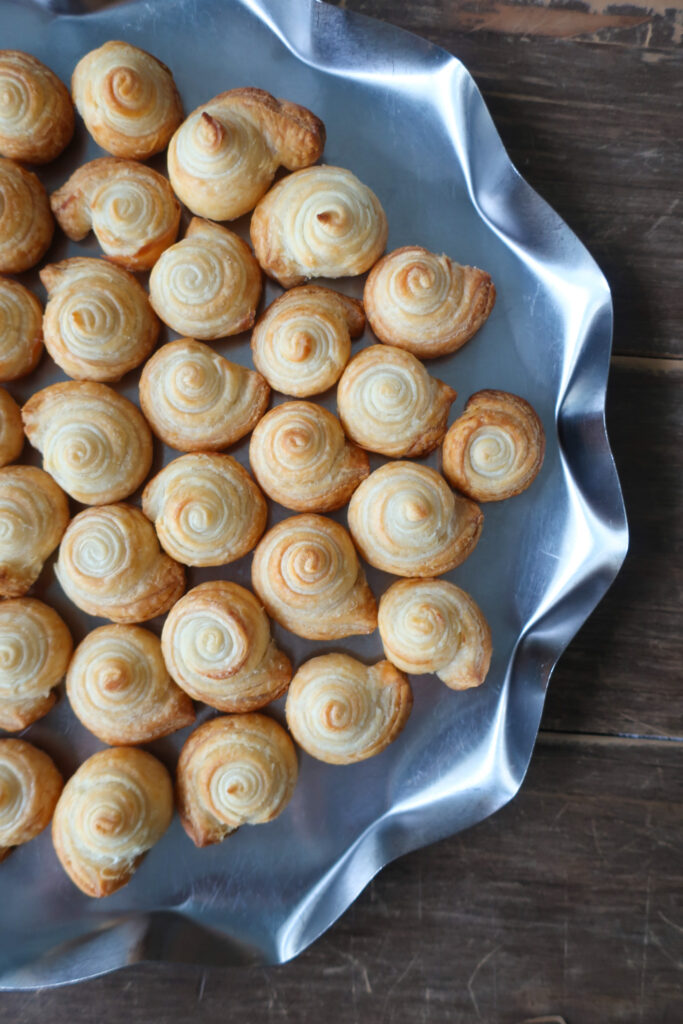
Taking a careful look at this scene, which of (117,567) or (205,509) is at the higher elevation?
(205,509)

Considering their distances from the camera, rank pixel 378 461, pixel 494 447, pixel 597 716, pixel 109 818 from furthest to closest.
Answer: pixel 597 716, pixel 378 461, pixel 494 447, pixel 109 818

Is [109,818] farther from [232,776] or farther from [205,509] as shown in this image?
[205,509]

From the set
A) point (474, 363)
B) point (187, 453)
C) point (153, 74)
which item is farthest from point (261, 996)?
point (153, 74)

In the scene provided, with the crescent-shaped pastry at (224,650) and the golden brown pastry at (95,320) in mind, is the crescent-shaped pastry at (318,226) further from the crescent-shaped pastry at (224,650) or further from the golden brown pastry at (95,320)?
the crescent-shaped pastry at (224,650)

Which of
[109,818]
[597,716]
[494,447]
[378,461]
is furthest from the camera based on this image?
[597,716]

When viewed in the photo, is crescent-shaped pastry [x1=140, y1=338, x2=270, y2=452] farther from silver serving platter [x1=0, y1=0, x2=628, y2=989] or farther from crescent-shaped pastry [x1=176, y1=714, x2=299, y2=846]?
crescent-shaped pastry [x1=176, y1=714, x2=299, y2=846]

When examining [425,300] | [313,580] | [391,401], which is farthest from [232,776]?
[425,300]

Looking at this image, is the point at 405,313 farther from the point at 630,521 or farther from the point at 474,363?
the point at 630,521

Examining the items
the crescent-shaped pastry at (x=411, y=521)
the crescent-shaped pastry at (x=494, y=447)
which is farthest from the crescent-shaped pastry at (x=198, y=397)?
the crescent-shaped pastry at (x=494, y=447)
